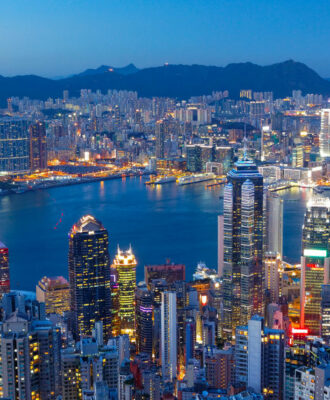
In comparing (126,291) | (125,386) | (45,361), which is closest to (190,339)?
(126,291)

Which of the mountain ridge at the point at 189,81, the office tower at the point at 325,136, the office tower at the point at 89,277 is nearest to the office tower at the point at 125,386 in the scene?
the office tower at the point at 89,277

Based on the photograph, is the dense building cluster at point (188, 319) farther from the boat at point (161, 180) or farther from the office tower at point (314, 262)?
the boat at point (161, 180)

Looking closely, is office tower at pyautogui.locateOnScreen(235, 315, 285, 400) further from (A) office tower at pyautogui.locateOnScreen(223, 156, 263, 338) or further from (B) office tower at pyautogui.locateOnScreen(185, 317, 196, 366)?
(A) office tower at pyautogui.locateOnScreen(223, 156, 263, 338)

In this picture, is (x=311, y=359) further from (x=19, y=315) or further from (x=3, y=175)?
(x=3, y=175)

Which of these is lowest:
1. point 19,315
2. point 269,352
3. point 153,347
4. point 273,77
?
point 153,347

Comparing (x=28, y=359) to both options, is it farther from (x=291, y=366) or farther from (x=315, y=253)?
(x=315, y=253)

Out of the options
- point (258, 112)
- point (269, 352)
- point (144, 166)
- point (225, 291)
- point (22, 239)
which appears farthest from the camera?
point (258, 112)

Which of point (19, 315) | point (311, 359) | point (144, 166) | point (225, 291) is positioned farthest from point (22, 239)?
point (144, 166)
